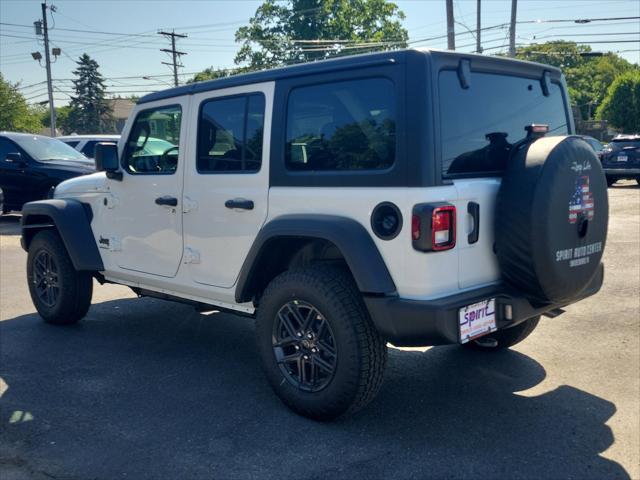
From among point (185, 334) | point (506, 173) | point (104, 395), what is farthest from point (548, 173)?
point (185, 334)

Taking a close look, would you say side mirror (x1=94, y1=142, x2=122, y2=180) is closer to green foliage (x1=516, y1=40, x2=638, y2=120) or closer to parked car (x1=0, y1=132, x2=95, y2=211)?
parked car (x1=0, y1=132, x2=95, y2=211)

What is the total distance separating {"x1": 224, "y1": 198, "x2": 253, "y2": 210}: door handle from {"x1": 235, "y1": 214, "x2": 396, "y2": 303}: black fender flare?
0.26 meters

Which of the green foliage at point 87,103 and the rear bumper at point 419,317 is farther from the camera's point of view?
the green foliage at point 87,103

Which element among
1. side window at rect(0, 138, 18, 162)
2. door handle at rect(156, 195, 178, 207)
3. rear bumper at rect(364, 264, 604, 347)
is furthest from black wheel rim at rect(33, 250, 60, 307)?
side window at rect(0, 138, 18, 162)

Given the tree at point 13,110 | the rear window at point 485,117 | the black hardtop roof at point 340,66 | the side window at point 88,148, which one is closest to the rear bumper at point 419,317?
the rear window at point 485,117

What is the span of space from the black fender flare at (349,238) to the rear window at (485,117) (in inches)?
22.1

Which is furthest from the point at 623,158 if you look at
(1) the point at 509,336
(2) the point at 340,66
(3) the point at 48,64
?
(3) the point at 48,64

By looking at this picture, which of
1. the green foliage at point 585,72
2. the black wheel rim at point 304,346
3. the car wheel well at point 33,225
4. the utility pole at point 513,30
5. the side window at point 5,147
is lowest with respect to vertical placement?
the black wheel rim at point 304,346

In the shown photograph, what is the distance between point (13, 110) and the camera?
2122 inches

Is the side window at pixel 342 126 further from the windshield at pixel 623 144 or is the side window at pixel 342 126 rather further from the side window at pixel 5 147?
the windshield at pixel 623 144

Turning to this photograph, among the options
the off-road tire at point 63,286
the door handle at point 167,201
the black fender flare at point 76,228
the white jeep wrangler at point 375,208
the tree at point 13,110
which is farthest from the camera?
the tree at point 13,110

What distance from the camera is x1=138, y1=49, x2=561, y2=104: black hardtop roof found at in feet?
11.0

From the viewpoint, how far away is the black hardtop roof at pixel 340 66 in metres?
3.36

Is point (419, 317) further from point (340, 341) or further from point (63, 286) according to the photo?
point (63, 286)
